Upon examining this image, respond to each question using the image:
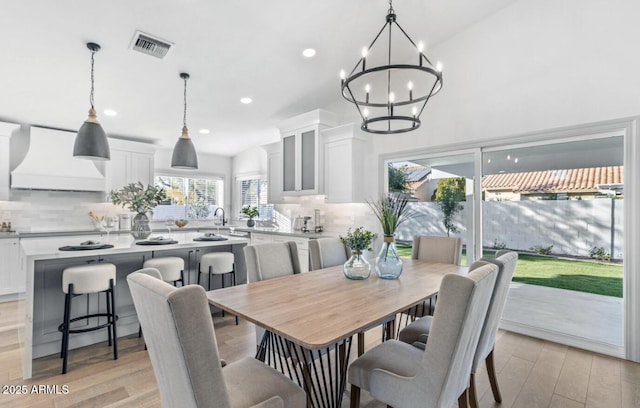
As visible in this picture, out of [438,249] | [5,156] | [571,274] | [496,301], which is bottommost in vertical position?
[571,274]

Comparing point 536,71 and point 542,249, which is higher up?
point 536,71

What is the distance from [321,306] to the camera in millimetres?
1588

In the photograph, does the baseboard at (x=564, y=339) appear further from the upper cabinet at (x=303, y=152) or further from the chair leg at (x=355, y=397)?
the upper cabinet at (x=303, y=152)

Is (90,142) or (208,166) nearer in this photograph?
(90,142)

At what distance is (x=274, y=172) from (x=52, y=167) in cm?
328

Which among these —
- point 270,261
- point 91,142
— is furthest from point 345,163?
point 91,142

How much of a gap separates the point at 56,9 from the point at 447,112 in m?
3.96

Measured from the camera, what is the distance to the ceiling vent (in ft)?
10.0

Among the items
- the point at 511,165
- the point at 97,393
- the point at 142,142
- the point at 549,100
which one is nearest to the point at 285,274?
the point at 97,393

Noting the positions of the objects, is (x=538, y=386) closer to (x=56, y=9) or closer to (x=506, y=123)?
(x=506, y=123)

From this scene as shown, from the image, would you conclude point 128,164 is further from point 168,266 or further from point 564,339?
point 564,339

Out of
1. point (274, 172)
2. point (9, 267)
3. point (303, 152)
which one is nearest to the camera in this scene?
point (9, 267)

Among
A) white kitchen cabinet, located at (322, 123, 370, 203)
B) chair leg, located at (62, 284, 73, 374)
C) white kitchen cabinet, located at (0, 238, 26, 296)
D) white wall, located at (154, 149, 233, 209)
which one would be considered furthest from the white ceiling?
chair leg, located at (62, 284, 73, 374)

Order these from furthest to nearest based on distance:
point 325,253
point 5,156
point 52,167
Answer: point 52,167, point 5,156, point 325,253
